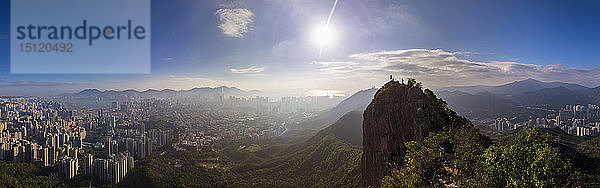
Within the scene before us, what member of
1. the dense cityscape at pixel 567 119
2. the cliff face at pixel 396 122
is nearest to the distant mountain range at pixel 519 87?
the dense cityscape at pixel 567 119

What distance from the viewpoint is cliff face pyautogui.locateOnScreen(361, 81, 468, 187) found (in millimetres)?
12508

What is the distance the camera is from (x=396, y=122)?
1409cm

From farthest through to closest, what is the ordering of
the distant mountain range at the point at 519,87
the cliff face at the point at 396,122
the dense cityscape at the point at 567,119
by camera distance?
the distant mountain range at the point at 519,87 → the dense cityscape at the point at 567,119 → the cliff face at the point at 396,122

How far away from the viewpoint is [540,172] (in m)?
4.50

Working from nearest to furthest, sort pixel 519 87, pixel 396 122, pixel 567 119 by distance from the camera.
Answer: pixel 396 122 → pixel 567 119 → pixel 519 87

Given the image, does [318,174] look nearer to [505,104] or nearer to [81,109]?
[505,104]

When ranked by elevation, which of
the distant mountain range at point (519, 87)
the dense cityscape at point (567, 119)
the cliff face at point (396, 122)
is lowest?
the dense cityscape at point (567, 119)

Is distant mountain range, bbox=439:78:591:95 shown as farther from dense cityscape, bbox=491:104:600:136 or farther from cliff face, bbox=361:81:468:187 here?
cliff face, bbox=361:81:468:187

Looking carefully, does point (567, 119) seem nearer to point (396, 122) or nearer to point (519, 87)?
point (519, 87)

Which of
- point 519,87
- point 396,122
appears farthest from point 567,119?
point 396,122

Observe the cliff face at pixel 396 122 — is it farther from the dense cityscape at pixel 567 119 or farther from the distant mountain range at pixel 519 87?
the distant mountain range at pixel 519 87

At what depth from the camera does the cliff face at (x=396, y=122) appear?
12.5m

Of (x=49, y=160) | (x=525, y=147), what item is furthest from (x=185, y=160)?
(x=525, y=147)

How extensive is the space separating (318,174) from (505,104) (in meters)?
109
